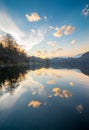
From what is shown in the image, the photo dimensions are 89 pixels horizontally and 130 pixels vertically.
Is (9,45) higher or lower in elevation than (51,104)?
higher

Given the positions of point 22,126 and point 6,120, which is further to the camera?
point 6,120

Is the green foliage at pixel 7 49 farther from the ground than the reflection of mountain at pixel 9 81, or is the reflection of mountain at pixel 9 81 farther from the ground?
the green foliage at pixel 7 49

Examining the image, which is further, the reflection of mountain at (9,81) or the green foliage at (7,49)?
the green foliage at (7,49)

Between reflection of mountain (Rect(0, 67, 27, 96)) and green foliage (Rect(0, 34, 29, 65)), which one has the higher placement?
green foliage (Rect(0, 34, 29, 65))

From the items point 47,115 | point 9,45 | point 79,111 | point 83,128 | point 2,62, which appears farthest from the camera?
point 9,45

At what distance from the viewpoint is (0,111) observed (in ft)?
44.3

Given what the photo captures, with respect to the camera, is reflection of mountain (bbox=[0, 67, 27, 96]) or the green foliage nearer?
reflection of mountain (bbox=[0, 67, 27, 96])

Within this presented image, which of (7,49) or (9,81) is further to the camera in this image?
(7,49)

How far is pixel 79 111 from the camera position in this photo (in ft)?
45.2

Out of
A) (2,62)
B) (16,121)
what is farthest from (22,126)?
(2,62)

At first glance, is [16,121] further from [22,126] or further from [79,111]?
[79,111]

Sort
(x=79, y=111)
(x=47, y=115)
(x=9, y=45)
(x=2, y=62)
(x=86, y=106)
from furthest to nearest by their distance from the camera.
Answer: (x=9, y=45), (x=2, y=62), (x=86, y=106), (x=79, y=111), (x=47, y=115)

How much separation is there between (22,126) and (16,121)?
1059 millimetres

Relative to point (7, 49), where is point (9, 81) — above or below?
below
